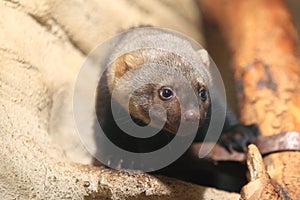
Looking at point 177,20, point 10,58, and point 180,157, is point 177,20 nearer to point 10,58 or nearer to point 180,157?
point 180,157

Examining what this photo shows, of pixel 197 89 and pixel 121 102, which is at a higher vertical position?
pixel 197 89

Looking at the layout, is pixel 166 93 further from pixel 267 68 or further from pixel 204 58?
pixel 267 68

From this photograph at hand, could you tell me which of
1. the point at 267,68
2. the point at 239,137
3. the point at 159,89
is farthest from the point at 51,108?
the point at 267,68

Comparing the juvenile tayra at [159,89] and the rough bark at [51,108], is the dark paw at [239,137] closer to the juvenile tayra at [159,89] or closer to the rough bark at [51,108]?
the juvenile tayra at [159,89]

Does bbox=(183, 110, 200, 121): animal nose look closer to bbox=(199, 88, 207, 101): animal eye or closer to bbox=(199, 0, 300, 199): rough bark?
bbox=(199, 88, 207, 101): animal eye

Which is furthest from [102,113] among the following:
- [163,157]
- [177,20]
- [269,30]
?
[177,20]
